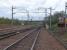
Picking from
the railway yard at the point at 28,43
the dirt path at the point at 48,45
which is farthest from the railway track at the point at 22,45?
the dirt path at the point at 48,45

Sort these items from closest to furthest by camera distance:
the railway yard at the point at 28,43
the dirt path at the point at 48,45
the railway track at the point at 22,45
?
1. the railway track at the point at 22,45
2. the railway yard at the point at 28,43
3. the dirt path at the point at 48,45

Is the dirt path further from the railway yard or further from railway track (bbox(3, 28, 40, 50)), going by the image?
railway track (bbox(3, 28, 40, 50))

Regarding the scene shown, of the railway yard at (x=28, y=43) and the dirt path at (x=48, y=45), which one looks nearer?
the railway yard at (x=28, y=43)

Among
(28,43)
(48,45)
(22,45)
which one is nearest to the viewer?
(22,45)

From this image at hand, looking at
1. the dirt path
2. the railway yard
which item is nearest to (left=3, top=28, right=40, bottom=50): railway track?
the railway yard

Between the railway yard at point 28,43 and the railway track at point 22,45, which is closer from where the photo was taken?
the railway track at point 22,45

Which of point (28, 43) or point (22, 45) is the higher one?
point (22, 45)

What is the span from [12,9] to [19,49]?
73.8 m

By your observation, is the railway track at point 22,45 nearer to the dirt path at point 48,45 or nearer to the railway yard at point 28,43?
the railway yard at point 28,43

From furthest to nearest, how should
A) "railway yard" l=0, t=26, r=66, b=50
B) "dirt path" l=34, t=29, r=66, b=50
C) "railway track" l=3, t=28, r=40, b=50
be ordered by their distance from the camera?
1. "dirt path" l=34, t=29, r=66, b=50
2. "railway yard" l=0, t=26, r=66, b=50
3. "railway track" l=3, t=28, r=40, b=50

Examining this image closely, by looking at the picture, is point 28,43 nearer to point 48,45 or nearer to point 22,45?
point 48,45

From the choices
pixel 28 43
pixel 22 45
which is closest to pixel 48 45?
pixel 28 43

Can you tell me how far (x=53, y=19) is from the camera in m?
114

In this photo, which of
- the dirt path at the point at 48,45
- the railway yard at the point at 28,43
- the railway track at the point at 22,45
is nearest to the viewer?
the railway track at the point at 22,45
